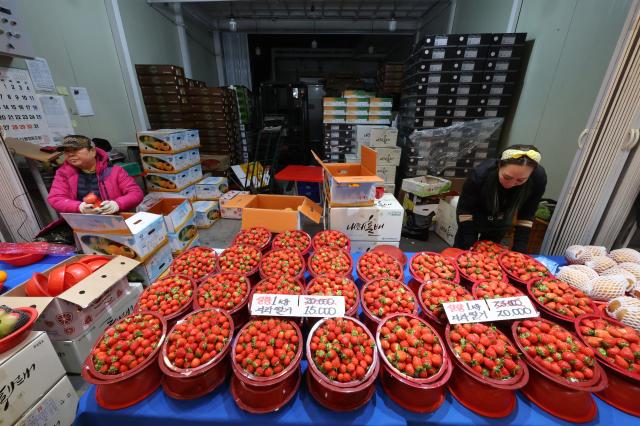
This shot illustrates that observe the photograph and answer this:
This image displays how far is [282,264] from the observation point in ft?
4.44

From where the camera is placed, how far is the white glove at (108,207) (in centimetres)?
190

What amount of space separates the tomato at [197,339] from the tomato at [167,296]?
0.14 m

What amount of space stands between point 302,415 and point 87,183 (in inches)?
93.9

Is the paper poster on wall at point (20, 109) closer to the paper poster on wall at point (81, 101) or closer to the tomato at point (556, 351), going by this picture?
the paper poster on wall at point (81, 101)

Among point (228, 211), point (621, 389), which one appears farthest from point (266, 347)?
point (228, 211)

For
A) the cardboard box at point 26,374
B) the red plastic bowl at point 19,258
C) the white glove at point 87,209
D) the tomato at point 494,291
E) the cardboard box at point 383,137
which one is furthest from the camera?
the cardboard box at point 383,137

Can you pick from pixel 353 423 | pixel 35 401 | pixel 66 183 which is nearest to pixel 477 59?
pixel 353 423

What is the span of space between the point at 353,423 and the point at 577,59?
3.56 meters

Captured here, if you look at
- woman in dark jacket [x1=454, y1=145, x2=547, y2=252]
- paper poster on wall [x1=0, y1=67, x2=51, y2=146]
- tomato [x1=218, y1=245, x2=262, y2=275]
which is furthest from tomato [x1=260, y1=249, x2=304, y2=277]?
paper poster on wall [x1=0, y1=67, x2=51, y2=146]

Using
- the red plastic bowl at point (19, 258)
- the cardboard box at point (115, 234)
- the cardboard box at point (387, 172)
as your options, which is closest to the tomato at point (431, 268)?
the cardboard box at point (115, 234)

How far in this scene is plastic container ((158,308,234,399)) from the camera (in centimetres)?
84

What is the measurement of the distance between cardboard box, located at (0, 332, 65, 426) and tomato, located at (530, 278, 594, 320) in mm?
2171

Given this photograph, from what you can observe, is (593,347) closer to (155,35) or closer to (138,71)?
(138,71)

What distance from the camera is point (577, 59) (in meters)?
2.43
